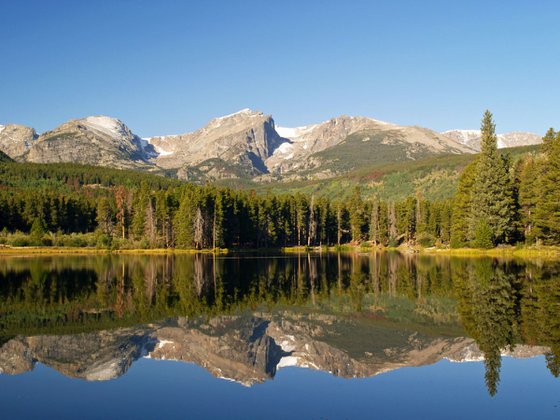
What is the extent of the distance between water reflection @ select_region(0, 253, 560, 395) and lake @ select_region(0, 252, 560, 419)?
0.09 metres

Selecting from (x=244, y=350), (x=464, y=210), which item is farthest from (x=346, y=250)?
(x=244, y=350)

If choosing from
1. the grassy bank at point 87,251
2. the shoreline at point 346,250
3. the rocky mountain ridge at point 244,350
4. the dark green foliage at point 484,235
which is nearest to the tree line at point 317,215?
the dark green foliage at point 484,235

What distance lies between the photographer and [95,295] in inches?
1566

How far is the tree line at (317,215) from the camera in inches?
3505

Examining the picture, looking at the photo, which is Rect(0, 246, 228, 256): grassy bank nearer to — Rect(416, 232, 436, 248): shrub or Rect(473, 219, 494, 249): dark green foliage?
Rect(416, 232, 436, 248): shrub

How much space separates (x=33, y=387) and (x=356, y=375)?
1050cm

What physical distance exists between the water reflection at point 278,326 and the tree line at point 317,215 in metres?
45.5

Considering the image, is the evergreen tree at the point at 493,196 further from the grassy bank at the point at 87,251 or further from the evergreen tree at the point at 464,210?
the grassy bank at the point at 87,251

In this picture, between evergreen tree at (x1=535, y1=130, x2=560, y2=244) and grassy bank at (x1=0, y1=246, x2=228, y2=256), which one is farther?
grassy bank at (x1=0, y1=246, x2=228, y2=256)

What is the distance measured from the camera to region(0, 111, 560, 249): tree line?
8903cm

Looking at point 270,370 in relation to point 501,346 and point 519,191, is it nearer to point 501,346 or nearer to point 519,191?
point 501,346

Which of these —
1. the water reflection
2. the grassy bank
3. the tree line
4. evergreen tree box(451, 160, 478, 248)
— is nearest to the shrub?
the tree line

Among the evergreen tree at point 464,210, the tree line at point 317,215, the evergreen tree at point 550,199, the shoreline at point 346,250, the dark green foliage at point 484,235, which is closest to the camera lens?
the evergreen tree at point 550,199

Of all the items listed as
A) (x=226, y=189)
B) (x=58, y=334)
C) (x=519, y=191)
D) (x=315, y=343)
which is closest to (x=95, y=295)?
(x=58, y=334)
